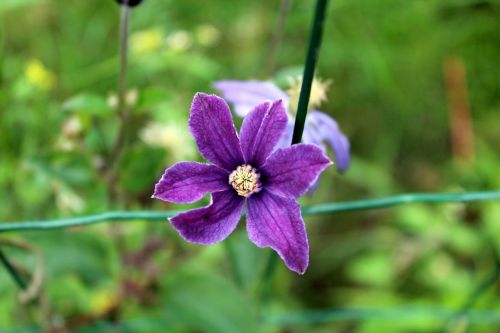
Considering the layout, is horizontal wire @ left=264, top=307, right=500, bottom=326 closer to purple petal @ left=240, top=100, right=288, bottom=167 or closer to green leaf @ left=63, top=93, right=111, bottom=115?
green leaf @ left=63, top=93, right=111, bottom=115

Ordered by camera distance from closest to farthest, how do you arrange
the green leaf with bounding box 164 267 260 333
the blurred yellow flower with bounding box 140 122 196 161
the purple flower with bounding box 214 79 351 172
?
the purple flower with bounding box 214 79 351 172 < the green leaf with bounding box 164 267 260 333 < the blurred yellow flower with bounding box 140 122 196 161

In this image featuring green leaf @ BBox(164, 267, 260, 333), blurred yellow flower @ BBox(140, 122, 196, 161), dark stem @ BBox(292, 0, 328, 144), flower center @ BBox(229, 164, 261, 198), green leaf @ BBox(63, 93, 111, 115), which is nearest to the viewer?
dark stem @ BBox(292, 0, 328, 144)

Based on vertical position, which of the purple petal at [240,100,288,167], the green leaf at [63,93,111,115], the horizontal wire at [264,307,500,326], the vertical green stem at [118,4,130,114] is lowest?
the horizontal wire at [264,307,500,326]

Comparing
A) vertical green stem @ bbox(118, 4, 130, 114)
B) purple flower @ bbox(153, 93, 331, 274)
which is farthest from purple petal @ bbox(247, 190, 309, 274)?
vertical green stem @ bbox(118, 4, 130, 114)

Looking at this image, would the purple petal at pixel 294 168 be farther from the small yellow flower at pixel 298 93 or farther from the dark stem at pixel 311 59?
the small yellow flower at pixel 298 93

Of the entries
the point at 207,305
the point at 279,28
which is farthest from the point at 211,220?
the point at 207,305

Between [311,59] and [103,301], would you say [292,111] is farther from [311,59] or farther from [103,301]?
[103,301]

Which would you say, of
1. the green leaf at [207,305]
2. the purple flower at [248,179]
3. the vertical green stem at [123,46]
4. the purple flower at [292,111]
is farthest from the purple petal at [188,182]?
the green leaf at [207,305]
